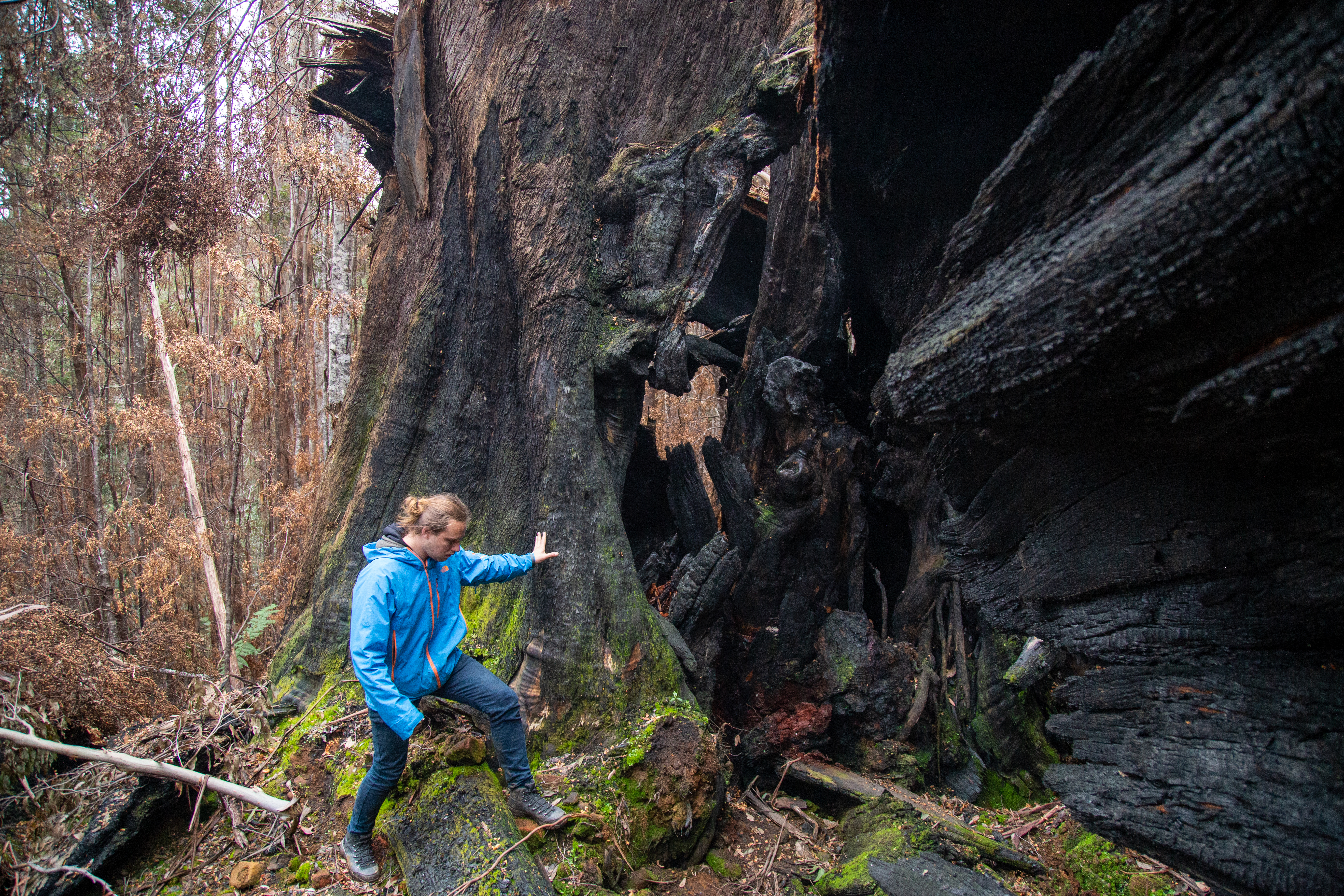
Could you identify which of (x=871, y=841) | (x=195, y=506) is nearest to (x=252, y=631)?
(x=195, y=506)

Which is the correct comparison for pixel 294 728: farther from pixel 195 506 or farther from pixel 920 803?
pixel 195 506

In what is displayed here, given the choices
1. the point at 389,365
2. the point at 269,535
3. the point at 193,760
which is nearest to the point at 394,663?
the point at 193,760

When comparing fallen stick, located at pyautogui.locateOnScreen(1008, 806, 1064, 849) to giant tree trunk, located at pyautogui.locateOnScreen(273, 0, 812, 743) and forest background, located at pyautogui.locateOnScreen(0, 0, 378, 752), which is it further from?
forest background, located at pyautogui.locateOnScreen(0, 0, 378, 752)

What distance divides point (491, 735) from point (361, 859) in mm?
793

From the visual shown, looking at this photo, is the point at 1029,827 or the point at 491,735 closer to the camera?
the point at 491,735

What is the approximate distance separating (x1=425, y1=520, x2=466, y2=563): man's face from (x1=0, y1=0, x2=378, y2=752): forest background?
8.31 ft

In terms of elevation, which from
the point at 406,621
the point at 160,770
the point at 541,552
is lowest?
the point at 160,770

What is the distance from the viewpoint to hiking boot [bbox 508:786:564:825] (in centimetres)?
324

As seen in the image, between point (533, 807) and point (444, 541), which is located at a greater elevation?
point (444, 541)

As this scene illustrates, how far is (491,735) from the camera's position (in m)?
3.58

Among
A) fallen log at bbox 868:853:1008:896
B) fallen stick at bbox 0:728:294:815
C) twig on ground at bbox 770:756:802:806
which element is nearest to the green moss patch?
fallen log at bbox 868:853:1008:896

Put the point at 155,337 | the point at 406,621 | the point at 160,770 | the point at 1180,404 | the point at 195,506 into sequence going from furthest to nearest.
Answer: the point at 155,337
the point at 195,506
the point at 160,770
the point at 406,621
the point at 1180,404

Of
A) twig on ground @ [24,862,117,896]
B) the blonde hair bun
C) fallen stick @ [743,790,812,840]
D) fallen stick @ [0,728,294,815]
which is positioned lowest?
fallen stick @ [743,790,812,840]

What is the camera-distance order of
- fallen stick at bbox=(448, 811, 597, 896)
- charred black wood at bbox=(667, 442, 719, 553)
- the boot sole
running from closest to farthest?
fallen stick at bbox=(448, 811, 597, 896), the boot sole, charred black wood at bbox=(667, 442, 719, 553)
